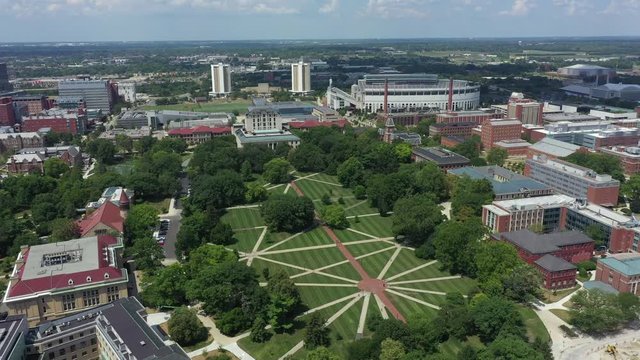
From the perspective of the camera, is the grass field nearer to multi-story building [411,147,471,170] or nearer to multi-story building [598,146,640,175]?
multi-story building [411,147,471,170]

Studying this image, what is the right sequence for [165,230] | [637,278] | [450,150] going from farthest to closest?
[450,150], [165,230], [637,278]

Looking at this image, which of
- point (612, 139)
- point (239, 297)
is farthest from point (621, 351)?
point (612, 139)

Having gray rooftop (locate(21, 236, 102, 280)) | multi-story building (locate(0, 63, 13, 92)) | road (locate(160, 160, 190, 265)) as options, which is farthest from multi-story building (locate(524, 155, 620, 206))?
multi-story building (locate(0, 63, 13, 92))

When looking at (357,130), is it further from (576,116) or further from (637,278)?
(637,278)

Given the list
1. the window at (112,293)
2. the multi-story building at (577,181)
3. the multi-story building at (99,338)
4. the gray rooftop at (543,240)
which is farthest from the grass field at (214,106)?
the multi-story building at (99,338)

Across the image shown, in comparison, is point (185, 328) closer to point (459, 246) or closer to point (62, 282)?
point (62, 282)

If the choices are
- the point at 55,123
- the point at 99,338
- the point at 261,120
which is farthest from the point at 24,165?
the point at 99,338
